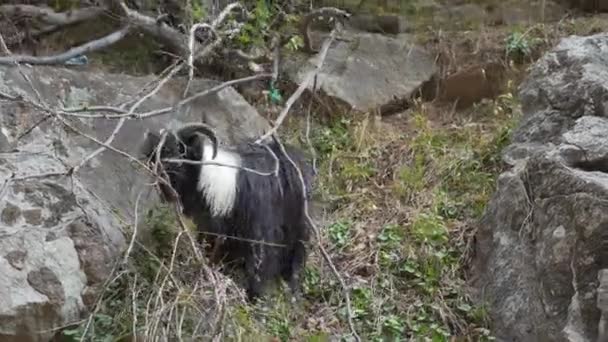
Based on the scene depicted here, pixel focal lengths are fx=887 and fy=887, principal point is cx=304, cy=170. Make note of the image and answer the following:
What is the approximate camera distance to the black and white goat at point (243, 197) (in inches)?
141

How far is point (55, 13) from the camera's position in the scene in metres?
5.08

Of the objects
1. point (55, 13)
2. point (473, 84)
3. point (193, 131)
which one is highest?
point (55, 13)

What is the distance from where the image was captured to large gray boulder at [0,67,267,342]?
10.1ft

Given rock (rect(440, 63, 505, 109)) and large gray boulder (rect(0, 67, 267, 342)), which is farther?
rock (rect(440, 63, 505, 109))

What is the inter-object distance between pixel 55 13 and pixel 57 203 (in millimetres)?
2074

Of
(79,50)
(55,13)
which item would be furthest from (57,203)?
(55,13)

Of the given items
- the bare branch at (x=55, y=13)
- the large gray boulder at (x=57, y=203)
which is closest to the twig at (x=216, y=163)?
the large gray boulder at (x=57, y=203)

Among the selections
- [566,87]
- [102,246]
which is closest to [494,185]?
[566,87]

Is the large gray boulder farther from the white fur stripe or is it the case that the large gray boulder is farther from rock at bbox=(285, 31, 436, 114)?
rock at bbox=(285, 31, 436, 114)

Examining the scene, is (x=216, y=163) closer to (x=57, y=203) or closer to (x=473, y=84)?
(x=57, y=203)

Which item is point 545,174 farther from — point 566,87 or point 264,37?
point 264,37

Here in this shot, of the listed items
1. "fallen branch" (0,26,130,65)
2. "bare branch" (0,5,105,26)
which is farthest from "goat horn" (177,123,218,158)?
"bare branch" (0,5,105,26)

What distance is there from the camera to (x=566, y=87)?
4.02 metres

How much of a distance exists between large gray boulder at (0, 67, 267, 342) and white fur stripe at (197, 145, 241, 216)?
0.30 meters
